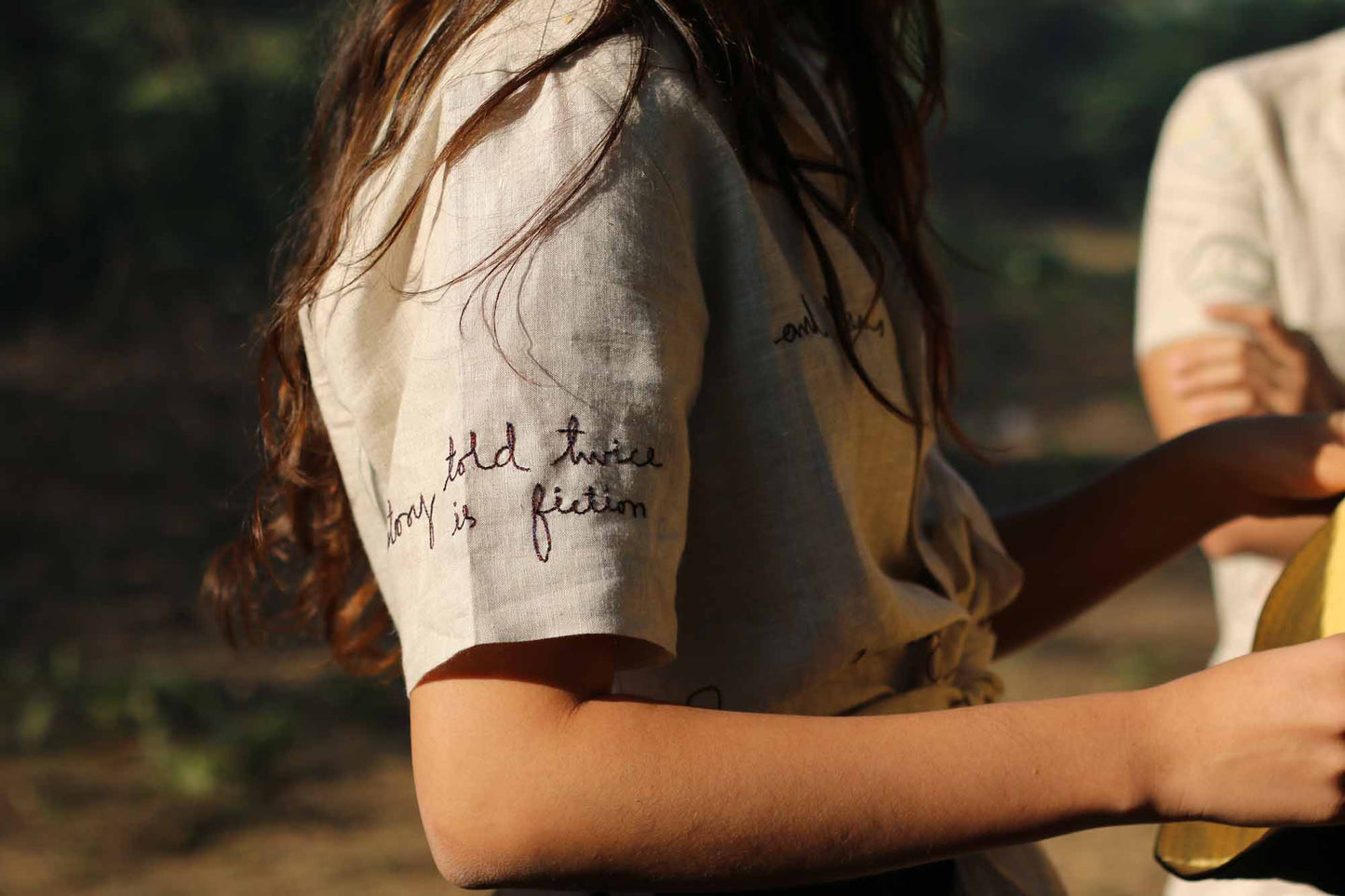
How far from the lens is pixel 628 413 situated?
34.5 inches

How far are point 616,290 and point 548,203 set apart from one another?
68mm

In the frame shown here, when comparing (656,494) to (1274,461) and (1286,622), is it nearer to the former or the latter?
(1286,622)

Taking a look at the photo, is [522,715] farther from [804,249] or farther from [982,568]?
[982,568]

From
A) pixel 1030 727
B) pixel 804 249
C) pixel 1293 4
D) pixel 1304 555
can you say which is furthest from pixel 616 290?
pixel 1293 4

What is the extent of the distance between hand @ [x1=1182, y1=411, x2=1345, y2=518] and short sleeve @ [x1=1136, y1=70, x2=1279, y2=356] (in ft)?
1.81

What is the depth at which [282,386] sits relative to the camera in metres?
1.23

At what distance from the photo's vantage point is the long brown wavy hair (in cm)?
98

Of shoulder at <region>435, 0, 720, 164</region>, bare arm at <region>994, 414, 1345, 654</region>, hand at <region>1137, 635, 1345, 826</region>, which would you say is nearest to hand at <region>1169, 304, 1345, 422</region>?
bare arm at <region>994, 414, 1345, 654</region>

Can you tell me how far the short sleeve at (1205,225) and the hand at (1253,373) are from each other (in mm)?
42

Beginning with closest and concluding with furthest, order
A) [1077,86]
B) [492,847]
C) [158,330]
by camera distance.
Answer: [492,847] → [158,330] → [1077,86]

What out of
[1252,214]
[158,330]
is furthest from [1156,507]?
[158,330]

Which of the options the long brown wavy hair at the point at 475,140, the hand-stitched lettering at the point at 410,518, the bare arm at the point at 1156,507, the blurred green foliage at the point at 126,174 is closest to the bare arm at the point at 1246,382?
the bare arm at the point at 1156,507

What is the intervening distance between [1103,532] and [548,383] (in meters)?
0.88

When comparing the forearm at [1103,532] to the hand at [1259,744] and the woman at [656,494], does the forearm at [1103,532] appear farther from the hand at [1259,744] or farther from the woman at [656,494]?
the hand at [1259,744]
